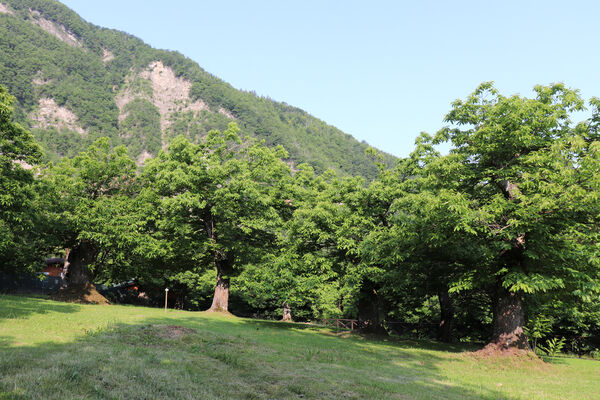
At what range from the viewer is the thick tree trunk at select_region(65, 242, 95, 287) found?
2900 cm

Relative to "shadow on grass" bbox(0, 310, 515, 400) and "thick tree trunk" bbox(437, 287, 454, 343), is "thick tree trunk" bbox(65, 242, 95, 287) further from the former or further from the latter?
"thick tree trunk" bbox(437, 287, 454, 343)

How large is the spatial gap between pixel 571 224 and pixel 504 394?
8.01 meters

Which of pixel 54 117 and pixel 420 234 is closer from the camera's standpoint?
pixel 420 234

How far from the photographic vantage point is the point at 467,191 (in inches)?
728

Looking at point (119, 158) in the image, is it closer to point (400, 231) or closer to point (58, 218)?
point (58, 218)

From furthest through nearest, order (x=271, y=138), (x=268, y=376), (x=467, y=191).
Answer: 1. (x=271, y=138)
2. (x=467, y=191)
3. (x=268, y=376)

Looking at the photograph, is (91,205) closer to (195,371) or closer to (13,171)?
(13,171)

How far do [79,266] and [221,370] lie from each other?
25.0 metres

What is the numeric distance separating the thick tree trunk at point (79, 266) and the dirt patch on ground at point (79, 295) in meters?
0.39

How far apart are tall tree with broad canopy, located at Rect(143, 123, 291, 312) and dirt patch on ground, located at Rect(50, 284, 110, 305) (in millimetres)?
6160

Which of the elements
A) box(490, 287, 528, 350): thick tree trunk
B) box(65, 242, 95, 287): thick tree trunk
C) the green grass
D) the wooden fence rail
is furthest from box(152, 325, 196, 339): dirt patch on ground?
the wooden fence rail

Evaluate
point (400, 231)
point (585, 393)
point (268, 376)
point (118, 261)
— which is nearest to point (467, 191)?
point (400, 231)

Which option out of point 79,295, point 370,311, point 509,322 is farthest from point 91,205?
point 509,322

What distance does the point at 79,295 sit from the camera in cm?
2855
